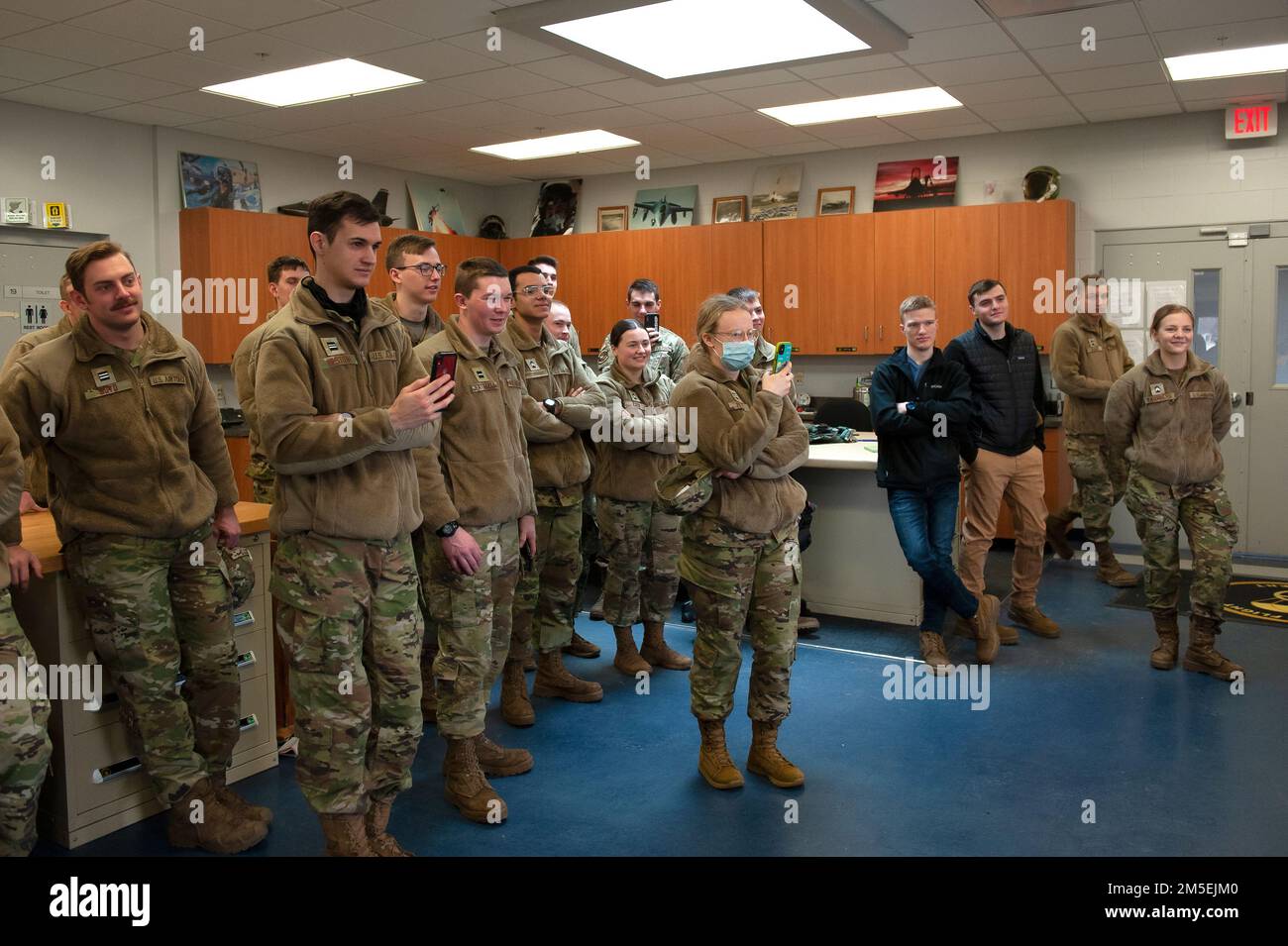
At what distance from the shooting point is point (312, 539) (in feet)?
8.63

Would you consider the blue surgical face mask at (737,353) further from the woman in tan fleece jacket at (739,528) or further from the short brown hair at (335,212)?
the short brown hair at (335,212)

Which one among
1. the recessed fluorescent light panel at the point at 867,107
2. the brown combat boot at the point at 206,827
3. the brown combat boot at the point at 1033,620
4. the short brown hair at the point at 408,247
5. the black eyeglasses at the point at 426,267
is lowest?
the brown combat boot at the point at 206,827

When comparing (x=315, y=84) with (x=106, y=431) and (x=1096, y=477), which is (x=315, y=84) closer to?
(x=106, y=431)

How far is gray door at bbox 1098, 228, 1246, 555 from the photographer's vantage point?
23.4ft

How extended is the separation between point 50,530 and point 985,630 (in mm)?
3783

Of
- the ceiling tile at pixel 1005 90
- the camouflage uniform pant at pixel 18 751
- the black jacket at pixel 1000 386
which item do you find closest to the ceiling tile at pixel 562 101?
the ceiling tile at pixel 1005 90

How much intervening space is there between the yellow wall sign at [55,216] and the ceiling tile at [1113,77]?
20.5ft

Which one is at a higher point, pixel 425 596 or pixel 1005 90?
pixel 1005 90

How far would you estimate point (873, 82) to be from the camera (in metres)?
6.23

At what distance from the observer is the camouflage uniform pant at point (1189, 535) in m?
4.49

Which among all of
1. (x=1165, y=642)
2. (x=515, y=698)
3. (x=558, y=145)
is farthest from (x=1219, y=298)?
(x=515, y=698)

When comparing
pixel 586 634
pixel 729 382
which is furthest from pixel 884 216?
pixel 729 382

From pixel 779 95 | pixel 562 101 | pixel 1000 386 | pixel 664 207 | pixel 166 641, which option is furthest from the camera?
pixel 664 207
